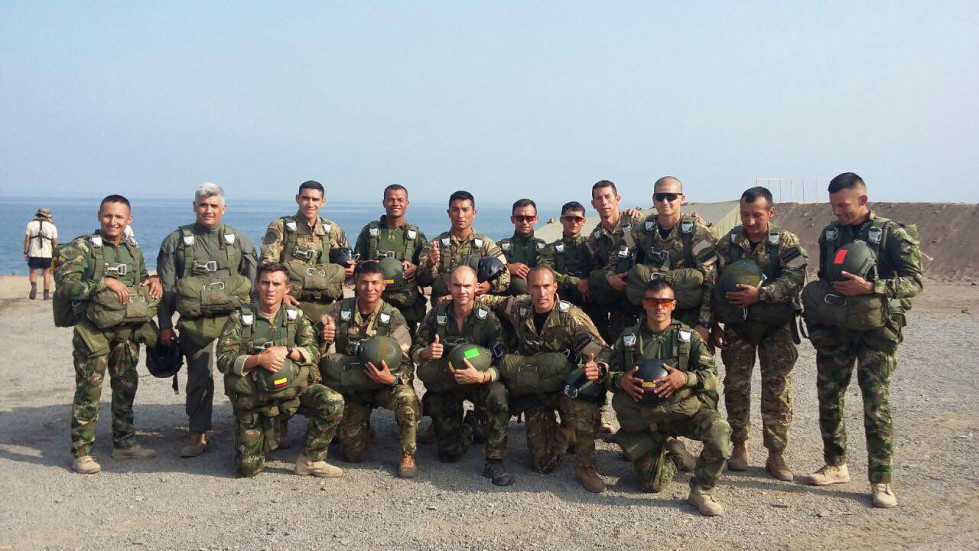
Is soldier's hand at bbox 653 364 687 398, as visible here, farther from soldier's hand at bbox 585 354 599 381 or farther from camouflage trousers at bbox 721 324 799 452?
camouflage trousers at bbox 721 324 799 452

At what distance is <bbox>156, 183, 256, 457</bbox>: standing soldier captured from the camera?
8.02 meters

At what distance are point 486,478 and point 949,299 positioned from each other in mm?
17446

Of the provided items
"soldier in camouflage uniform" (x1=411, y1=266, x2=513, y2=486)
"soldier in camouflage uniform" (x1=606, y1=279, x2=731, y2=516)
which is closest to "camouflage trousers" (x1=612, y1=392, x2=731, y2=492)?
"soldier in camouflage uniform" (x1=606, y1=279, x2=731, y2=516)

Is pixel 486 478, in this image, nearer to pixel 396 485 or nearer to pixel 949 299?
pixel 396 485

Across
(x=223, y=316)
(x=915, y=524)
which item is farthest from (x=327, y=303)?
(x=915, y=524)

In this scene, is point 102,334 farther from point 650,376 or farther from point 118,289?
point 650,376

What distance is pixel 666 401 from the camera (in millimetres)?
6676

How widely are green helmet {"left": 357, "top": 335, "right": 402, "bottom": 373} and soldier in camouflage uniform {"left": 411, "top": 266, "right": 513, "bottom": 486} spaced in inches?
8.5

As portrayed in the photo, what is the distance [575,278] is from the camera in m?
8.68

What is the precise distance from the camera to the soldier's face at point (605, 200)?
28.5 feet

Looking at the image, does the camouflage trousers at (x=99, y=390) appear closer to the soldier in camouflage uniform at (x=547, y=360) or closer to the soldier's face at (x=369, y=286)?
the soldier's face at (x=369, y=286)

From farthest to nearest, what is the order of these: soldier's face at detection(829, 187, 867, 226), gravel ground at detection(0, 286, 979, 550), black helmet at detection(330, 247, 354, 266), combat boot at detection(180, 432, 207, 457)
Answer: black helmet at detection(330, 247, 354, 266)
combat boot at detection(180, 432, 207, 457)
soldier's face at detection(829, 187, 867, 226)
gravel ground at detection(0, 286, 979, 550)

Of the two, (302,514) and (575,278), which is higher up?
(575,278)

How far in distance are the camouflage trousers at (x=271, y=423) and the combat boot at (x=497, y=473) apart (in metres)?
1.49
